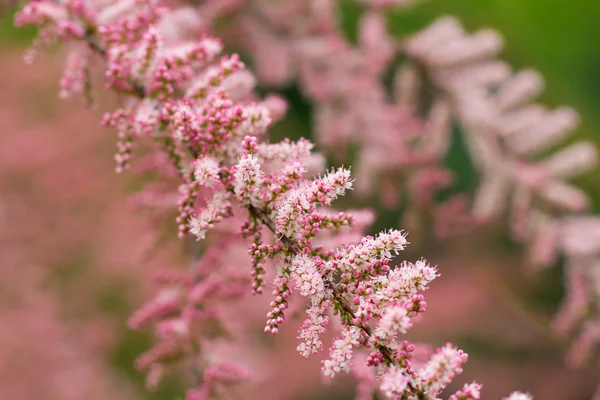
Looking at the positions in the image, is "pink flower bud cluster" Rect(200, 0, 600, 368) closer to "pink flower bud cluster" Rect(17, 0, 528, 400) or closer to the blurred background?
the blurred background

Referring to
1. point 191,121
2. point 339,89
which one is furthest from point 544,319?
point 191,121

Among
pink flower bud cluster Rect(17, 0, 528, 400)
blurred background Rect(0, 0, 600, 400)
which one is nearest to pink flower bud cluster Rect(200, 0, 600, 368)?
blurred background Rect(0, 0, 600, 400)

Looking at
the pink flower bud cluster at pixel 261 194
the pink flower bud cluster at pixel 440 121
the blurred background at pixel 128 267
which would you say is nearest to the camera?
the pink flower bud cluster at pixel 261 194

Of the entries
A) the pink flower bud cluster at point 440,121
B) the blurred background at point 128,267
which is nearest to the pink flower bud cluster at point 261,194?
the pink flower bud cluster at point 440,121

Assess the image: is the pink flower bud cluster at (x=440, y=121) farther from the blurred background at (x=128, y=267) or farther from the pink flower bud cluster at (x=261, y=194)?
the pink flower bud cluster at (x=261, y=194)

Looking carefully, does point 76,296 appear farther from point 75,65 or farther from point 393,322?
point 393,322

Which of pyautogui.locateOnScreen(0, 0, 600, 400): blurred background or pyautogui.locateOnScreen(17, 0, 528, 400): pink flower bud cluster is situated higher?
pyautogui.locateOnScreen(0, 0, 600, 400): blurred background
